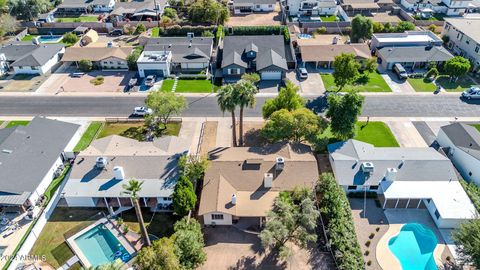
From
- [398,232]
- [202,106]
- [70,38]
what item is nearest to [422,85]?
[398,232]

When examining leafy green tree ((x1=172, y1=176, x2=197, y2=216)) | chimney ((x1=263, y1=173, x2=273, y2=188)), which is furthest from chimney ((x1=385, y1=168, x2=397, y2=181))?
leafy green tree ((x1=172, y1=176, x2=197, y2=216))

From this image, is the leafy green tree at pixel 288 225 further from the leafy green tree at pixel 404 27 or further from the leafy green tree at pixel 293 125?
the leafy green tree at pixel 404 27

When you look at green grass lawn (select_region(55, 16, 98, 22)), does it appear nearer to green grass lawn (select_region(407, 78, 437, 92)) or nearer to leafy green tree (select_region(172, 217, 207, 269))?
green grass lawn (select_region(407, 78, 437, 92))

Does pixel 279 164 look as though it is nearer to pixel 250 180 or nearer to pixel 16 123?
pixel 250 180

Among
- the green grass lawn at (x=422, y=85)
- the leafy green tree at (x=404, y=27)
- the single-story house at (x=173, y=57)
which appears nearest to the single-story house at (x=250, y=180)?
the single-story house at (x=173, y=57)

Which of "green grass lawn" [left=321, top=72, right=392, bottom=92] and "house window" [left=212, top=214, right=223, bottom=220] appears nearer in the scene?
"house window" [left=212, top=214, right=223, bottom=220]
